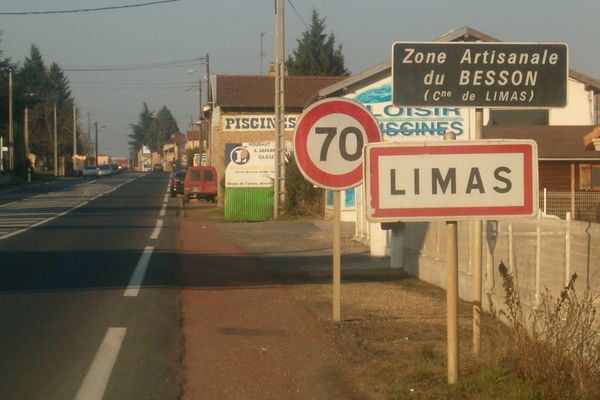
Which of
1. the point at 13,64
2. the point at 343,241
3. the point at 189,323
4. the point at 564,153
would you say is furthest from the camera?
the point at 13,64

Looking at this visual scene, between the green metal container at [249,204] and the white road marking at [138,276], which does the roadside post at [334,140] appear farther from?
the green metal container at [249,204]

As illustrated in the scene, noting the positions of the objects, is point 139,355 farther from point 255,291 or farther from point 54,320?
point 255,291

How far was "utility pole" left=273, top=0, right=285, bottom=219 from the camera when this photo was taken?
3030 centimetres

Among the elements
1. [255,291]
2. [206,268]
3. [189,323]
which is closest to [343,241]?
[206,268]

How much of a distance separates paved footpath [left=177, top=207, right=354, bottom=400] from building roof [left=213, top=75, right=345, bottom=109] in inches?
1214

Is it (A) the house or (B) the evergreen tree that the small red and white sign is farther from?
(A) the house

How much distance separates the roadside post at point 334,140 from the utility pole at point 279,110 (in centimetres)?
2154

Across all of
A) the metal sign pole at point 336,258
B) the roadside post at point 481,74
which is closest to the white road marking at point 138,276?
the metal sign pole at point 336,258

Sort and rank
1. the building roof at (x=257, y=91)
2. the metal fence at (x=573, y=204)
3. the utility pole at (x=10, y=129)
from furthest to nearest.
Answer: the utility pole at (x=10, y=129)
the building roof at (x=257, y=91)
the metal fence at (x=573, y=204)

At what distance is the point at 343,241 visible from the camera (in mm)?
21922

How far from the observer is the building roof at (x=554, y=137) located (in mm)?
29328

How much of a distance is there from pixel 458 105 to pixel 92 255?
1272 centimetres

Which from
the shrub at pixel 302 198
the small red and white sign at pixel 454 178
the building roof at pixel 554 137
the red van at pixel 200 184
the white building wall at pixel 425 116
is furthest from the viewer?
the red van at pixel 200 184

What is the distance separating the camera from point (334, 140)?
916cm
